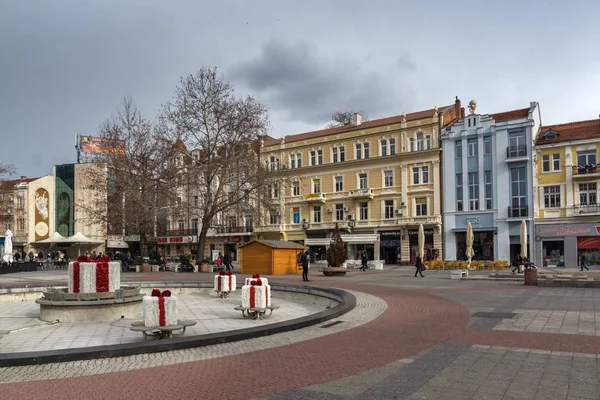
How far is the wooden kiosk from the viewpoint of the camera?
30938mm

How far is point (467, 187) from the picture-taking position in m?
45.6

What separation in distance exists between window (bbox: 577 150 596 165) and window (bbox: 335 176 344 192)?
22.3m

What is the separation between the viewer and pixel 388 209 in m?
50.2

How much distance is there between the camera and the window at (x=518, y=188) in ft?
141

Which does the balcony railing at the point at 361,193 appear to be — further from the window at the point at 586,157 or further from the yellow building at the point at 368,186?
the window at the point at 586,157

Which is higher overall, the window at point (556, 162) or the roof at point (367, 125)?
the roof at point (367, 125)

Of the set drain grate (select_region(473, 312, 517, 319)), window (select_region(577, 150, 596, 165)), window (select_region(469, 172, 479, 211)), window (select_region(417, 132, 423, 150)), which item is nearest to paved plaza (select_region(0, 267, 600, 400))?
drain grate (select_region(473, 312, 517, 319))

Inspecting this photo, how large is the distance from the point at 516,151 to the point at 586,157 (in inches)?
210

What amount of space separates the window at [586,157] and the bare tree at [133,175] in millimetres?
32749

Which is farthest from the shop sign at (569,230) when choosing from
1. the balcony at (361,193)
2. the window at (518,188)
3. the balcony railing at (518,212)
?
the balcony at (361,193)

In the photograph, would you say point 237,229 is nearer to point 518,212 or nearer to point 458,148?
point 458,148

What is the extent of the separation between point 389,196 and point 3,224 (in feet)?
164

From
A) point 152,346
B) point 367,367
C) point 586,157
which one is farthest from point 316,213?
point 367,367

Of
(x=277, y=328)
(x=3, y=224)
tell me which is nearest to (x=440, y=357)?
(x=277, y=328)
